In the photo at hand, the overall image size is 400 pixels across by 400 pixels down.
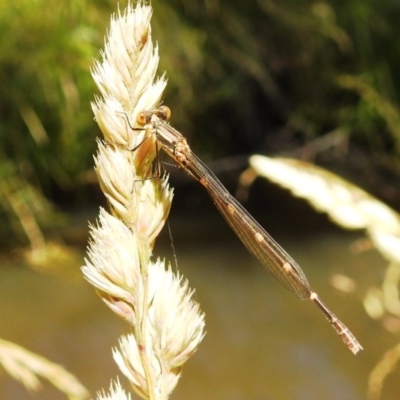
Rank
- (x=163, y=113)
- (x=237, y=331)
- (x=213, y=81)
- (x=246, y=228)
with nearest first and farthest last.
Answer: (x=163, y=113), (x=246, y=228), (x=237, y=331), (x=213, y=81)

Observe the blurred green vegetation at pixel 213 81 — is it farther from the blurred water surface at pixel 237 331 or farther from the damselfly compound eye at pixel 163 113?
the damselfly compound eye at pixel 163 113

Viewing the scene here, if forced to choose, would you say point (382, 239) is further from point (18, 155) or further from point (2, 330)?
point (18, 155)

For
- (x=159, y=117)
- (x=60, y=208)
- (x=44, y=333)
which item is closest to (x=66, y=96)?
(x=60, y=208)

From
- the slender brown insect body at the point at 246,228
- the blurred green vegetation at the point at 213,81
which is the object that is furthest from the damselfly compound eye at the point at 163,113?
the blurred green vegetation at the point at 213,81

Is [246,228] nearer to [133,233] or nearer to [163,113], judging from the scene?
[163,113]

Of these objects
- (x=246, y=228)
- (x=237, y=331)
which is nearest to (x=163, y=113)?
(x=246, y=228)
